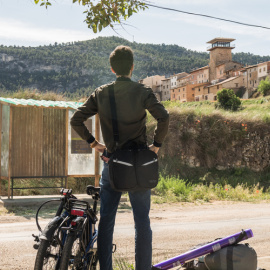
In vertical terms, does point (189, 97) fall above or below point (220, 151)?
above

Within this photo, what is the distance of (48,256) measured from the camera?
3170 mm

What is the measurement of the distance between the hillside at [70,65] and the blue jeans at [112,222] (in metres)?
92.4

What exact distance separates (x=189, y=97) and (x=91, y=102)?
109 meters

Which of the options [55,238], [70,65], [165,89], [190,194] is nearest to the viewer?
[55,238]

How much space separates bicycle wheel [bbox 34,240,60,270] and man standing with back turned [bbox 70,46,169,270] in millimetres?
422

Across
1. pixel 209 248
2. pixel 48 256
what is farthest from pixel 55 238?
pixel 209 248

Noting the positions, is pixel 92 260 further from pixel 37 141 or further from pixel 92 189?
pixel 37 141

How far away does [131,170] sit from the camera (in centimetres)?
329

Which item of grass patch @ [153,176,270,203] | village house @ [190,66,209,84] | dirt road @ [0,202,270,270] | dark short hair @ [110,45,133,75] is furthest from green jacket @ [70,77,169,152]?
village house @ [190,66,209,84]

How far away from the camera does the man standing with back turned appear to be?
3393mm

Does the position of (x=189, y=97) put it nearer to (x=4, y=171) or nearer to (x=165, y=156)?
(x=165, y=156)

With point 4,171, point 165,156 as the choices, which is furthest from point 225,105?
point 4,171

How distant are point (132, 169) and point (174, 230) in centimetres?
446

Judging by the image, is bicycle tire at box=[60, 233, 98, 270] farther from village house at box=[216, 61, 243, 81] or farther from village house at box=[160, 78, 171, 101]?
village house at box=[160, 78, 171, 101]
